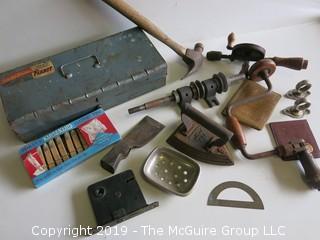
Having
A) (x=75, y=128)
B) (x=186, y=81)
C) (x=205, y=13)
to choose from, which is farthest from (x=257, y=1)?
(x=75, y=128)

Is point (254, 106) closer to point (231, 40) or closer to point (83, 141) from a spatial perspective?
point (231, 40)

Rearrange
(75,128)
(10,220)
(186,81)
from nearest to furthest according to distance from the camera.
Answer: (10,220), (75,128), (186,81)

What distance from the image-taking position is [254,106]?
2.81 ft

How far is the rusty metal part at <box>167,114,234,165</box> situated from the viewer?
752 mm

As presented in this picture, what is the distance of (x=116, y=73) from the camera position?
791 millimetres

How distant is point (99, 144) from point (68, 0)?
1.29 feet

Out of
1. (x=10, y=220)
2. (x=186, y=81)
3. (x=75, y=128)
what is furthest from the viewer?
(x=186, y=81)

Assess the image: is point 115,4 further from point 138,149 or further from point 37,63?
point 138,149

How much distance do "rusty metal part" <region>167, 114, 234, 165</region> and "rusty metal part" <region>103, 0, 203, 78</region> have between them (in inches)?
8.1

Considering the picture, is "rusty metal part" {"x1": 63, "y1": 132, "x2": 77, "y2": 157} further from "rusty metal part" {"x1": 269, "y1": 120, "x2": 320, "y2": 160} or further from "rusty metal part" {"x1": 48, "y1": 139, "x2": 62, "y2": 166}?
"rusty metal part" {"x1": 269, "y1": 120, "x2": 320, "y2": 160}

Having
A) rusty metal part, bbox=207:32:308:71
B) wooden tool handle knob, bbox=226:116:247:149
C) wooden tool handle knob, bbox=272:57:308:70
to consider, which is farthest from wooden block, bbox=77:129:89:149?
wooden tool handle knob, bbox=272:57:308:70

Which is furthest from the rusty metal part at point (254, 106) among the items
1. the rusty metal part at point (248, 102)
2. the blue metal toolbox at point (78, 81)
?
the blue metal toolbox at point (78, 81)

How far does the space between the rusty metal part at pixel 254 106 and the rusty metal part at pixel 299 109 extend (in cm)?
4

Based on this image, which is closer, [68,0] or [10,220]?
[10,220]
